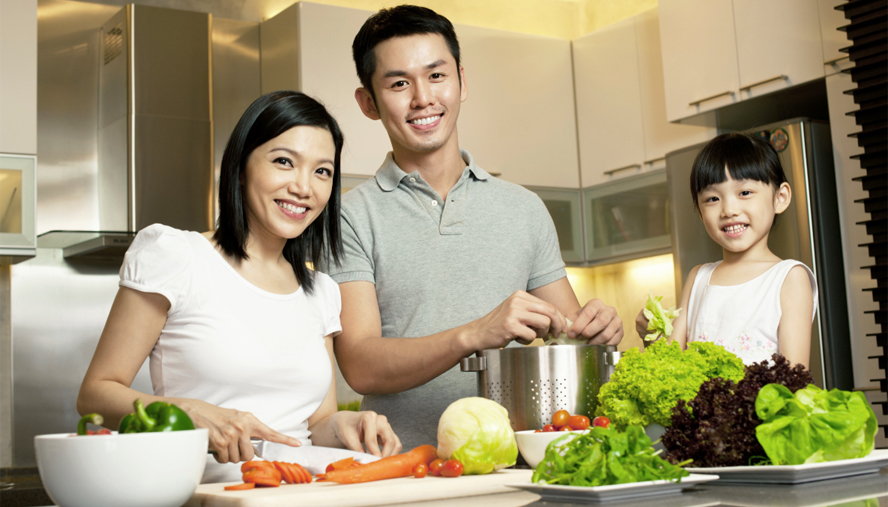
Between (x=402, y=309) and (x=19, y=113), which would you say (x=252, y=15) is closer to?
(x=19, y=113)

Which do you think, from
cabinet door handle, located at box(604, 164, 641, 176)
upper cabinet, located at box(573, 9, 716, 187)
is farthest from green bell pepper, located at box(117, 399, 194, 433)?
cabinet door handle, located at box(604, 164, 641, 176)

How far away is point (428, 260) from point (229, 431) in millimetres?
633

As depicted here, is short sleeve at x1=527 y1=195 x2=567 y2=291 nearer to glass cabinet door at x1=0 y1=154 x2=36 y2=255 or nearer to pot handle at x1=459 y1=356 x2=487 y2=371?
pot handle at x1=459 y1=356 x2=487 y2=371

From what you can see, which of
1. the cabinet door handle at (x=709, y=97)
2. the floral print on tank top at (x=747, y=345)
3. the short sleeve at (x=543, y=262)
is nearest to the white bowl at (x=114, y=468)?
the short sleeve at (x=543, y=262)

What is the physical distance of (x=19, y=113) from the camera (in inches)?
116

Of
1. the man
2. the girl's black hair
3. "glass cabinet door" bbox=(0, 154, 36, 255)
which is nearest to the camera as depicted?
the man

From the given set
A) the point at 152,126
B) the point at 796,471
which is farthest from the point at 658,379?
the point at 152,126

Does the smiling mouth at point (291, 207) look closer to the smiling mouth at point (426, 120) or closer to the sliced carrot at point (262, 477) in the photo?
the smiling mouth at point (426, 120)

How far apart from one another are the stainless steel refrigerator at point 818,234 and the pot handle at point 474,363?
2090 mm

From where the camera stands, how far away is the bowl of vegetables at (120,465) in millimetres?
785

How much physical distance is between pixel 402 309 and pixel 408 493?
67 cm

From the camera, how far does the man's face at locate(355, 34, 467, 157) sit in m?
1.56

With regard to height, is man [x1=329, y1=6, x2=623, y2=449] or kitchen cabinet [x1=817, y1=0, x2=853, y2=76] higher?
kitchen cabinet [x1=817, y1=0, x2=853, y2=76]

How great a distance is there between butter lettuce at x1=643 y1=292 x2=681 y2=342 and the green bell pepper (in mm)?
816
